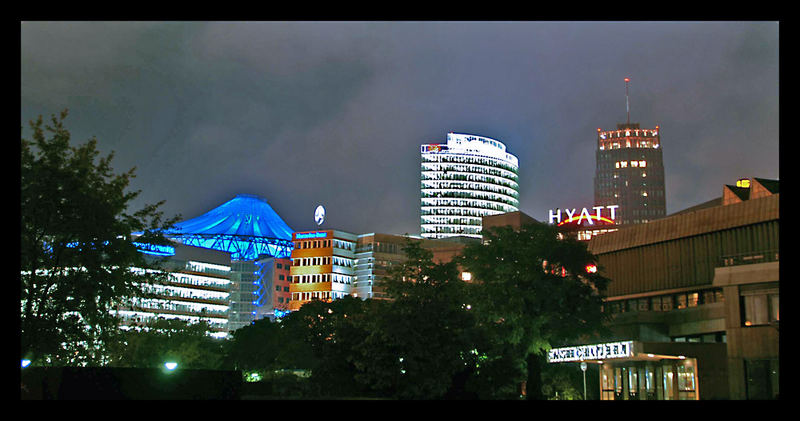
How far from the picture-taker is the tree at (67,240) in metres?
40.0

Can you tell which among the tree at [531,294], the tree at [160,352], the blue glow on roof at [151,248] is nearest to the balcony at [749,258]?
the tree at [531,294]

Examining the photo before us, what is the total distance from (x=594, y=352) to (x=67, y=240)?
137ft

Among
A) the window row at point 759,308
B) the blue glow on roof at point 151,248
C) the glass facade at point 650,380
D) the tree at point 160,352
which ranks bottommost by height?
the glass facade at point 650,380

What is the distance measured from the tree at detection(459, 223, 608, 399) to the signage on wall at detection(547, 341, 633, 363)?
163 cm

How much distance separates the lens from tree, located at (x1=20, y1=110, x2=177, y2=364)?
131ft

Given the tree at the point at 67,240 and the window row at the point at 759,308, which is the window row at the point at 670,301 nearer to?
the window row at the point at 759,308

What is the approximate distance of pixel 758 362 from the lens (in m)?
55.9

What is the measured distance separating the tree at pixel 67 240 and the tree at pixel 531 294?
91.3 feet

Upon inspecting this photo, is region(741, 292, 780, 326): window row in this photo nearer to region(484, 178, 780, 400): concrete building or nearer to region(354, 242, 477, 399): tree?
region(484, 178, 780, 400): concrete building

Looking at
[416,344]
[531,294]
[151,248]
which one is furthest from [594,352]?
[151,248]

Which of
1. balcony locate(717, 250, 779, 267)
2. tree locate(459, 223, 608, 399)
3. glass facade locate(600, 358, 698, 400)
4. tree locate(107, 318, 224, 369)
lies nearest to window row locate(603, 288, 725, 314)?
balcony locate(717, 250, 779, 267)
